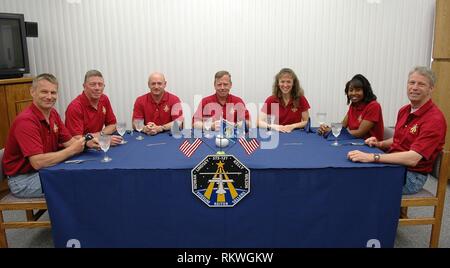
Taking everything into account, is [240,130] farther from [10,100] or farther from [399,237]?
[10,100]

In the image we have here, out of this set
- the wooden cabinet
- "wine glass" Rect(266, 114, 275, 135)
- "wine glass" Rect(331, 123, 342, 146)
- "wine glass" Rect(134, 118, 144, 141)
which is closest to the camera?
"wine glass" Rect(331, 123, 342, 146)

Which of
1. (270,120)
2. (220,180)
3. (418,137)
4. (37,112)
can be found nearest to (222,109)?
(270,120)

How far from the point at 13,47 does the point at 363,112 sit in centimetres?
363

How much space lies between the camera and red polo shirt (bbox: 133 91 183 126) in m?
3.25

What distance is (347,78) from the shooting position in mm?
4164

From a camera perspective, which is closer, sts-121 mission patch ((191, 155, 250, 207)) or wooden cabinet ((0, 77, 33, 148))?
sts-121 mission patch ((191, 155, 250, 207))

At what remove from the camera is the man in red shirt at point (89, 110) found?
9.01ft

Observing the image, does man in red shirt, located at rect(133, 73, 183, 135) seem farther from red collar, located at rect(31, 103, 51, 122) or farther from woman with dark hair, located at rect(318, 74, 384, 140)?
woman with dark hair, located at rect(318, 74, 384, 140)

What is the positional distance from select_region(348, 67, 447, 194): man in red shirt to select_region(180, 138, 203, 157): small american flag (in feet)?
3.14

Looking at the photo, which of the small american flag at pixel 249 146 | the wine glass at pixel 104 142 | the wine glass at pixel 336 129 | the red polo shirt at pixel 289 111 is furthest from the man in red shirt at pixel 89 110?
the wine glass at pixel 336 129

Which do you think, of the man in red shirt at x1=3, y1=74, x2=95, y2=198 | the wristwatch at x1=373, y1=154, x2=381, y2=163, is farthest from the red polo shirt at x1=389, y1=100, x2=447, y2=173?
the man in red shirt at x1=3, y1=74, x2=95, y2=198
